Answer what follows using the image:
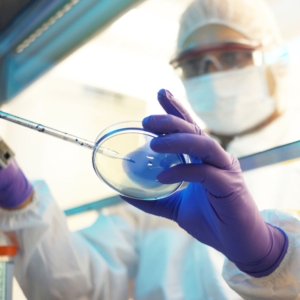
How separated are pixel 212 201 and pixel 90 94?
1.19 m

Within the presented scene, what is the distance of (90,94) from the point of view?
1787mm

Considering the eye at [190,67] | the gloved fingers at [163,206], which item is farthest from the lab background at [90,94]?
the gloved fingers at [163,206]

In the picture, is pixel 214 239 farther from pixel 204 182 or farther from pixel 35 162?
pixel 35 162

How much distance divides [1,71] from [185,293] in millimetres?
1108

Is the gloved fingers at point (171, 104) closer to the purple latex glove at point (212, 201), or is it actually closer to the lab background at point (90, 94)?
the purple latex glove at point (212, 201)

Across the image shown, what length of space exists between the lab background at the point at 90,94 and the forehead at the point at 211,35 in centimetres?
19

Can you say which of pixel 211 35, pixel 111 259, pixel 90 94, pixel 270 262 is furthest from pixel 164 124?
pixel 90 94

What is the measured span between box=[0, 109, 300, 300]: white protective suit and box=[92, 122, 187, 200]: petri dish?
40 cm

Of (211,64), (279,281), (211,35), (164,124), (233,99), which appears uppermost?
(211,35)

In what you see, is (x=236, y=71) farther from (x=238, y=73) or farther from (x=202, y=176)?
(x=202, y=176)

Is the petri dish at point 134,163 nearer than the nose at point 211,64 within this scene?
Yes

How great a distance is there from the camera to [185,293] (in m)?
1.02

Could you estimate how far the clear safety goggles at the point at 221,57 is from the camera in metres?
1.25

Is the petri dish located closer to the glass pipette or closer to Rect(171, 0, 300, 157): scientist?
the glass pipette
